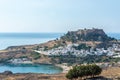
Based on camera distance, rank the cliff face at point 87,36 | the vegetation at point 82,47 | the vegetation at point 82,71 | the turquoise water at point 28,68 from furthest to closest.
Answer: the cliff face at point 87,36, the vegetation at point 82,47, the turquoise water at point 28,68, the vegetation at point 82,71

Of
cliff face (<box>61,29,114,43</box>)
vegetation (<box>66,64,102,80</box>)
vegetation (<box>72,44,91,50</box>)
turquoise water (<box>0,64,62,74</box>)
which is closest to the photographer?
vegetation (<box>66,64,102,80</box>)

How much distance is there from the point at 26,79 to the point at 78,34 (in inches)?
3869

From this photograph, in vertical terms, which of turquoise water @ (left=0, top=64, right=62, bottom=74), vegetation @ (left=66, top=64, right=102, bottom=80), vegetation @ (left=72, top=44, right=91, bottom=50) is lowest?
turquoise water @ (left=0, top=64, right=62, bottom=74)

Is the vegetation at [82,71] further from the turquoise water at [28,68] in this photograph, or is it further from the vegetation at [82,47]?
the vegetation at [82,47]

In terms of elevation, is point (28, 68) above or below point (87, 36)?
below

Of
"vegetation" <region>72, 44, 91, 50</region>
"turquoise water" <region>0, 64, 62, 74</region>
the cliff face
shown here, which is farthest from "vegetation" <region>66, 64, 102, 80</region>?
the cliff face

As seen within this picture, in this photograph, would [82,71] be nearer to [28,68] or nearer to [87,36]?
[28,68]

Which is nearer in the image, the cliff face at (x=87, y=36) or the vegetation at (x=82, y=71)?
the vegetation at (x=82, y=71)

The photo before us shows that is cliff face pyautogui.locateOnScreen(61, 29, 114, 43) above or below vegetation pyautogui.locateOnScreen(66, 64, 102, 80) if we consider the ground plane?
above

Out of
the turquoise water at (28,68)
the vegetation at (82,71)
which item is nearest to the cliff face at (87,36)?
the turquoise water at (28,68)

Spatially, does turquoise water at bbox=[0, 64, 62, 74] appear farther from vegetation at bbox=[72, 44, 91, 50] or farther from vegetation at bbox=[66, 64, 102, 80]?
vegetation at bbox=[66, 64, 102, 80]

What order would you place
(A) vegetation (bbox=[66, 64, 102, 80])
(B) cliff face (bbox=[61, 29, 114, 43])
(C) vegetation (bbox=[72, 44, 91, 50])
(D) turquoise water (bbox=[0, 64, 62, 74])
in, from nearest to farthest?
(A) vegetation (bbox=[66, 64, 102, 80]), (D) turquoise water (bbox=[0, 64, 62, 74]), (C) vegetation (bbox=[72, 44, 91, 50]), (B) cliff face (bbox=[61, 29, 114, 43])

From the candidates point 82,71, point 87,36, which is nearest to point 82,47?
point 87,36

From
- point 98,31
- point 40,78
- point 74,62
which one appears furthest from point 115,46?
point 40,78
